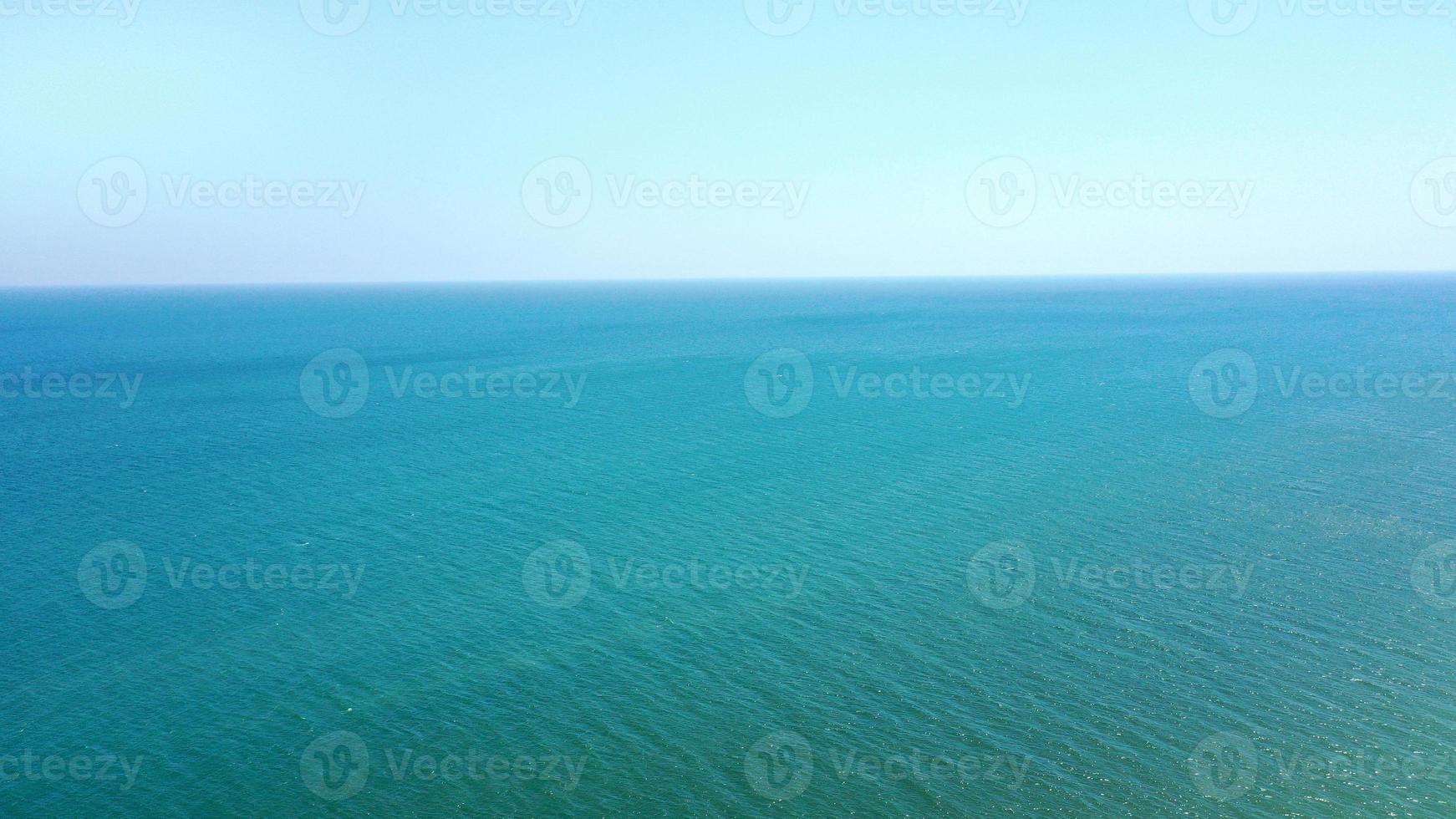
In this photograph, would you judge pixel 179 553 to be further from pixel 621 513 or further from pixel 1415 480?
pixel 1415 480

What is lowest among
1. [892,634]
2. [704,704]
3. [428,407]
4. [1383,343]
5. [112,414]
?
[704,704]

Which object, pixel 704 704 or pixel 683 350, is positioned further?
pixel 683 350

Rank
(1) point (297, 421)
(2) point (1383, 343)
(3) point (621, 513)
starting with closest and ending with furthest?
1. (3) point (621, 513)
2. (1) point (297, 421)
3. (2) point (1383, 343)

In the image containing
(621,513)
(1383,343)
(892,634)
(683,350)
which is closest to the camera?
(892,634)

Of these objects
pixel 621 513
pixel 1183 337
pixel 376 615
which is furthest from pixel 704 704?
pixel 1183 337

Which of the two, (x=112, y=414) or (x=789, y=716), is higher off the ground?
(x=112, y=414)

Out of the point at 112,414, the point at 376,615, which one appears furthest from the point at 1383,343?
the point at 112,414
